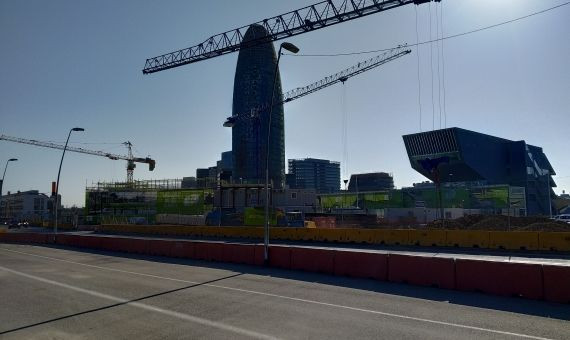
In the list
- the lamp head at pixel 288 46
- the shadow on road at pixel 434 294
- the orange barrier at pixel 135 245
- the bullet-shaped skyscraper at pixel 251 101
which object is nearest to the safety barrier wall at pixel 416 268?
the shadow on road at pixel 434 294

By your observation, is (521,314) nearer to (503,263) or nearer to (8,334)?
(503,263)

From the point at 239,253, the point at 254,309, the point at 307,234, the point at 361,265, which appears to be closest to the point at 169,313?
the point at 254,309

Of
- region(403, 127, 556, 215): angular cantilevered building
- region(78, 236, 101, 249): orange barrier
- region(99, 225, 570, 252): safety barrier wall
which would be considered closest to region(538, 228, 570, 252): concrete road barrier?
region(99, 225, 570, 252): safety barrier wall

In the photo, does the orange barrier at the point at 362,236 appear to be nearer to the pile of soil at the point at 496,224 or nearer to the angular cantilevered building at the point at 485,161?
the pile of soil at the point at 496,224

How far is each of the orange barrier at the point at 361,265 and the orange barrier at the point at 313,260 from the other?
321 mm

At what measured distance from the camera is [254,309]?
34.3 feet

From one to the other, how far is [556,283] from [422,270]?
3.79 meters

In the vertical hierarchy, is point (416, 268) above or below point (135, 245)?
above

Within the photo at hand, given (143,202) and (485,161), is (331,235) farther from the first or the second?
(485,161)

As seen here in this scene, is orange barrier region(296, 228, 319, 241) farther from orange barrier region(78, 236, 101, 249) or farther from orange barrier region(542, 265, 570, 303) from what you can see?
orange barrier region(542, 265, 570, 303)

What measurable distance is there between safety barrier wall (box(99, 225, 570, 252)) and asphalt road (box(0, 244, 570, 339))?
→ 527 inches

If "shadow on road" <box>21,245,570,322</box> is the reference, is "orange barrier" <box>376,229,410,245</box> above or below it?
above

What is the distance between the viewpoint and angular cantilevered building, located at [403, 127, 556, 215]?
95562 mm

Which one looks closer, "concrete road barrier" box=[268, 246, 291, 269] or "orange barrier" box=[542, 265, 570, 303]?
"orange barrier" box=[542, 265, 570, 303]
